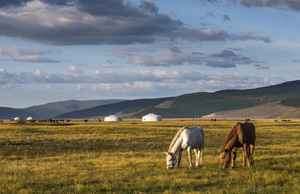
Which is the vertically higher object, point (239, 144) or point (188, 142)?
point (188, 142)

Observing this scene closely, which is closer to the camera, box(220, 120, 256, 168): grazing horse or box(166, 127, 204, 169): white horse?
box(220, 120, 256, 168): grazing horse

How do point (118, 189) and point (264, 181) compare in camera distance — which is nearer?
point (118, 189)

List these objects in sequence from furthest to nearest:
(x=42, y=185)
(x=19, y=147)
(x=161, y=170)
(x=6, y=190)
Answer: (x=19, y=147) → (x=161, y=170) → (x=42, y=185) → (x=6, y=190)

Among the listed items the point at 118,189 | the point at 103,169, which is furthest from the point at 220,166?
the point at 118,189

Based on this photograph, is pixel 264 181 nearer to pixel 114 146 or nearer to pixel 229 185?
pixel 229 185

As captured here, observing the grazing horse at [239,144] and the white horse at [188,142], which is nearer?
the grazing horse at [239,144]

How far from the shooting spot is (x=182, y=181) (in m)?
23.4

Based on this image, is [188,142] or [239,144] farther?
[188,142]

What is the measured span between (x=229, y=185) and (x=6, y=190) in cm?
823

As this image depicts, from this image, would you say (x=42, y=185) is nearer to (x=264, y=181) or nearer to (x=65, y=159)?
(x=264, y=181)

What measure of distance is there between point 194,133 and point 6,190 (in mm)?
11866

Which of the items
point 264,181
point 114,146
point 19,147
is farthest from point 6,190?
point 114,146

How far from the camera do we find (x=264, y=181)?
23.1 metres

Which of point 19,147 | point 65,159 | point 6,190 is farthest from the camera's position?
point 19,147
